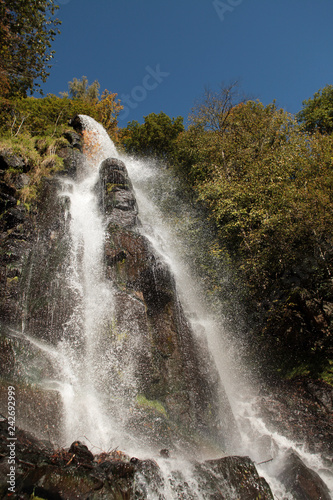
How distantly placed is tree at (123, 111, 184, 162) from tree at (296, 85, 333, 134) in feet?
36.4

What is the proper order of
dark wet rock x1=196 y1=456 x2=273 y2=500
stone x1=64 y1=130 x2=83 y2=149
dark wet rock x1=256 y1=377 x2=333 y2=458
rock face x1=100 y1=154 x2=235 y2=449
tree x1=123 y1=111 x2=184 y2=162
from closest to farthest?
dark wet rock x1=196 y1=456 x2=273 y2=500 < rock face x1=100 y1=154 x2=235 y2=449 < dark wet rock x1=256 y1=377 x2=333 y2=458 < stone x1=64 y1=130 x2=83 y2=149 < tree x1=123 y1=111 x2=184 y2=162

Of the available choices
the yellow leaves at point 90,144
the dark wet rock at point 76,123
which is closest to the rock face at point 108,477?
the yellow leaves at point 90,144

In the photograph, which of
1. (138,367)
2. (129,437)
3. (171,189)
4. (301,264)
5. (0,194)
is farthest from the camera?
(171,189)

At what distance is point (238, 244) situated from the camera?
14273mm

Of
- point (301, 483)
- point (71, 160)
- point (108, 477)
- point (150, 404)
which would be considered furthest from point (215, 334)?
point (71, 160)

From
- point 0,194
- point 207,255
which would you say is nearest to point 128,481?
point 0,194

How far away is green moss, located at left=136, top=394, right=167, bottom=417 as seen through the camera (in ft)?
23.1

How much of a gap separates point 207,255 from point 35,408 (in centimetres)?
1028

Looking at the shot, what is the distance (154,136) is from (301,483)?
25.4 m

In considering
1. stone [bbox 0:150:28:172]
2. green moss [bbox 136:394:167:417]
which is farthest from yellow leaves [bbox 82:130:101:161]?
green moss [bbox 136:394:167:417]

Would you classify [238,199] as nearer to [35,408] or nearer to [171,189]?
[171,189]

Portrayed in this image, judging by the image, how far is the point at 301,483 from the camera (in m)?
5.74

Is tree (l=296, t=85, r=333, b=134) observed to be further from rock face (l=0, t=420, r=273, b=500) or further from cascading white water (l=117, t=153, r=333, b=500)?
rock face (l=0, t=420, r=273, b=500)
